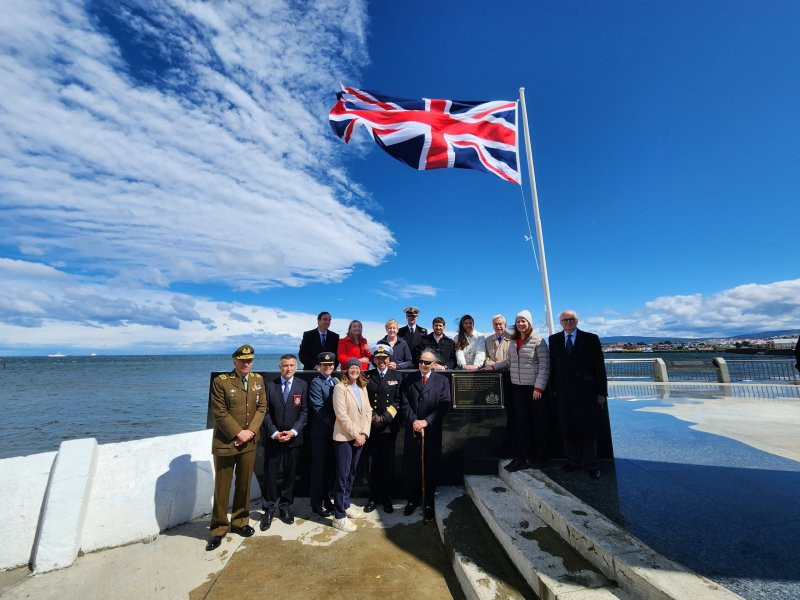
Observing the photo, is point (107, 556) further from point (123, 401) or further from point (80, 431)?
point (123, 401)

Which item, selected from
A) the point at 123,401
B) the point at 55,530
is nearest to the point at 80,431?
the point at 123,401

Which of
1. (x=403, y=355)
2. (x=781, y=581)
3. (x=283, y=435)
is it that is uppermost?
(x=403, y=355)

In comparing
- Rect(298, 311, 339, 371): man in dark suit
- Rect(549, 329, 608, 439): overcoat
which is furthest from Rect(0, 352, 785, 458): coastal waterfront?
Rect(549, 329, 608, 439): overcoat

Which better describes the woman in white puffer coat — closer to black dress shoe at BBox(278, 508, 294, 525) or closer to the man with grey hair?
the man with grey hair

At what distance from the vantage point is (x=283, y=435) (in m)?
4.32

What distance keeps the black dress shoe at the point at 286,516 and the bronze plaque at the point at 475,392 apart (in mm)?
2383

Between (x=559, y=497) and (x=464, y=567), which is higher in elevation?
(x=559, y=497)

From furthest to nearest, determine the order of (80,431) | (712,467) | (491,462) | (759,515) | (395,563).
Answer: (80,431) < (491,462) < (712,467) < (395,563) < (759,515)

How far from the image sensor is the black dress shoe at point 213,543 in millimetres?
3640

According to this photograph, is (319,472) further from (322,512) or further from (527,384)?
(527,384)

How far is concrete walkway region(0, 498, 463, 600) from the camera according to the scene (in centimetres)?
295

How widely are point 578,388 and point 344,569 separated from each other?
2.98 metres

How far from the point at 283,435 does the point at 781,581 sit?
13.7 feet

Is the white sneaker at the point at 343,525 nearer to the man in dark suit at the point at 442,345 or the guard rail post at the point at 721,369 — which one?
the man in dark suit at the point at 442,345
